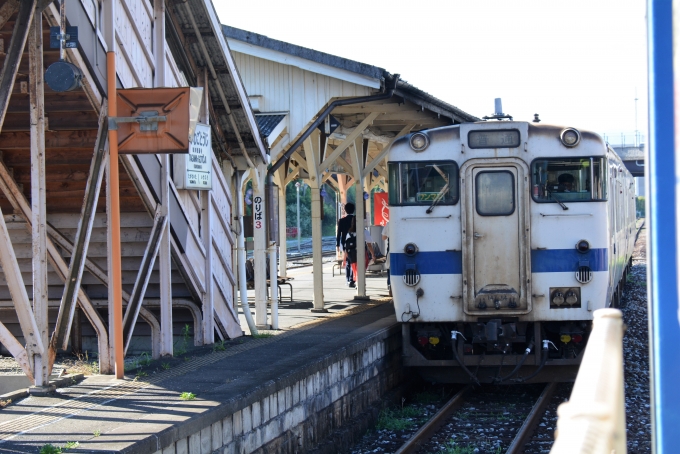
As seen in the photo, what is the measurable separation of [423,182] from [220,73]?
2666mm

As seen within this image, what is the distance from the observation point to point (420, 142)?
994 centimetres

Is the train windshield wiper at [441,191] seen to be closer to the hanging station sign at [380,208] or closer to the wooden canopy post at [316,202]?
the wooden canopy post at [316,202]

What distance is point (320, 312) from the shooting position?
14297 millimetres

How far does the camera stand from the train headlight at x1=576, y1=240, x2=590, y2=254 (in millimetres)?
9492

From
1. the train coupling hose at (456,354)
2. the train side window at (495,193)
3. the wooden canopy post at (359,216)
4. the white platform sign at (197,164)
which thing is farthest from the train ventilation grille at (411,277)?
the wooden canopy post at (359,216)

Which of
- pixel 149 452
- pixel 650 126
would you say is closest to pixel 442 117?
pixel 149 452

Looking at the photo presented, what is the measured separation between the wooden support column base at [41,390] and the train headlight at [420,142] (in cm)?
506

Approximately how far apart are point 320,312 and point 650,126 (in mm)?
12342

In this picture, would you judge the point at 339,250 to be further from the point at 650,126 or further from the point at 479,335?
the point at 650,126

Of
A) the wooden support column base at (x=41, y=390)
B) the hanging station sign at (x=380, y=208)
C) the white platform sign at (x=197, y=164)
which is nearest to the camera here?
the wooden support column base at (x=41, y=390)

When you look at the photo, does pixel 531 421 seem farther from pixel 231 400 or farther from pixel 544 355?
pixel 231 400

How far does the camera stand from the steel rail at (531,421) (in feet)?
25.8

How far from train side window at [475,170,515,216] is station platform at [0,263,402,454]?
2.03 m

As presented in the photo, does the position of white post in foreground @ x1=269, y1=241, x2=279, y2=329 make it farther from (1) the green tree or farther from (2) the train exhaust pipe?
(1) the green tree
